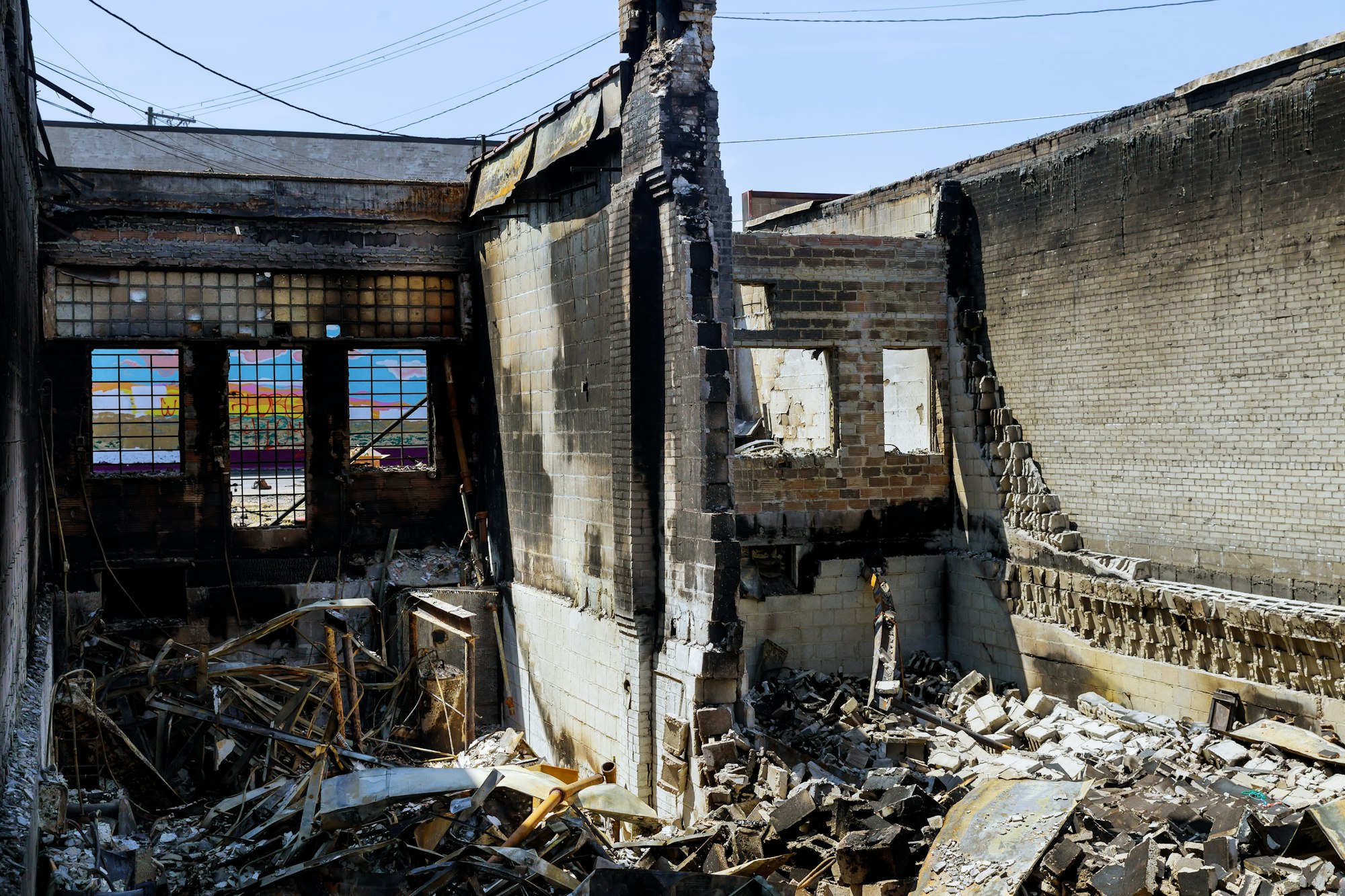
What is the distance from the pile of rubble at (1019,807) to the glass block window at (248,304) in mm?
7555

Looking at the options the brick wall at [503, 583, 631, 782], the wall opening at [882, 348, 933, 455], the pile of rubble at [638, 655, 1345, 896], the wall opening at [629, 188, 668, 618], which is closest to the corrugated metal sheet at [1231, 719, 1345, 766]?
the pile of rubble at [638, 655, 1345, 896]

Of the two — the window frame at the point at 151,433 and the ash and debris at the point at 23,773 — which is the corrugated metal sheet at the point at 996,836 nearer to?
the ash and debris at the point at 23,773

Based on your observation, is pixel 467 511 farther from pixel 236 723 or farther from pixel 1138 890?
pixel 1138 890

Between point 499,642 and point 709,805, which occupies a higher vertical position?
point 499,642

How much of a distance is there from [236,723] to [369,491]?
5.25 metres

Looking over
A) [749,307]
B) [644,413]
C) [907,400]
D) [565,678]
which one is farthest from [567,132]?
[907,400]

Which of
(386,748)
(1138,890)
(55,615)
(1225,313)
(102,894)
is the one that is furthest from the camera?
(55,615)

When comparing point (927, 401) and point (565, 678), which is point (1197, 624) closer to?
point (927, 401)

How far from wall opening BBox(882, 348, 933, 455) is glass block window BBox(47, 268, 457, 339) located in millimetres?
6112

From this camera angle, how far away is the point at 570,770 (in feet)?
→ 37.5

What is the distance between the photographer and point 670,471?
11.6m

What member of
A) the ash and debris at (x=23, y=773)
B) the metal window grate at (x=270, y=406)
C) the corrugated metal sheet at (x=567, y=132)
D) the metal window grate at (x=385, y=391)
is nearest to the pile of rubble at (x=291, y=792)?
the ash and debris at (x=23, y=773)

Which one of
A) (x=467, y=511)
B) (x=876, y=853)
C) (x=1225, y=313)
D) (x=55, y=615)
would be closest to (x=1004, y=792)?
(x=876, y=853)

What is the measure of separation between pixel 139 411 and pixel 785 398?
360 inches
